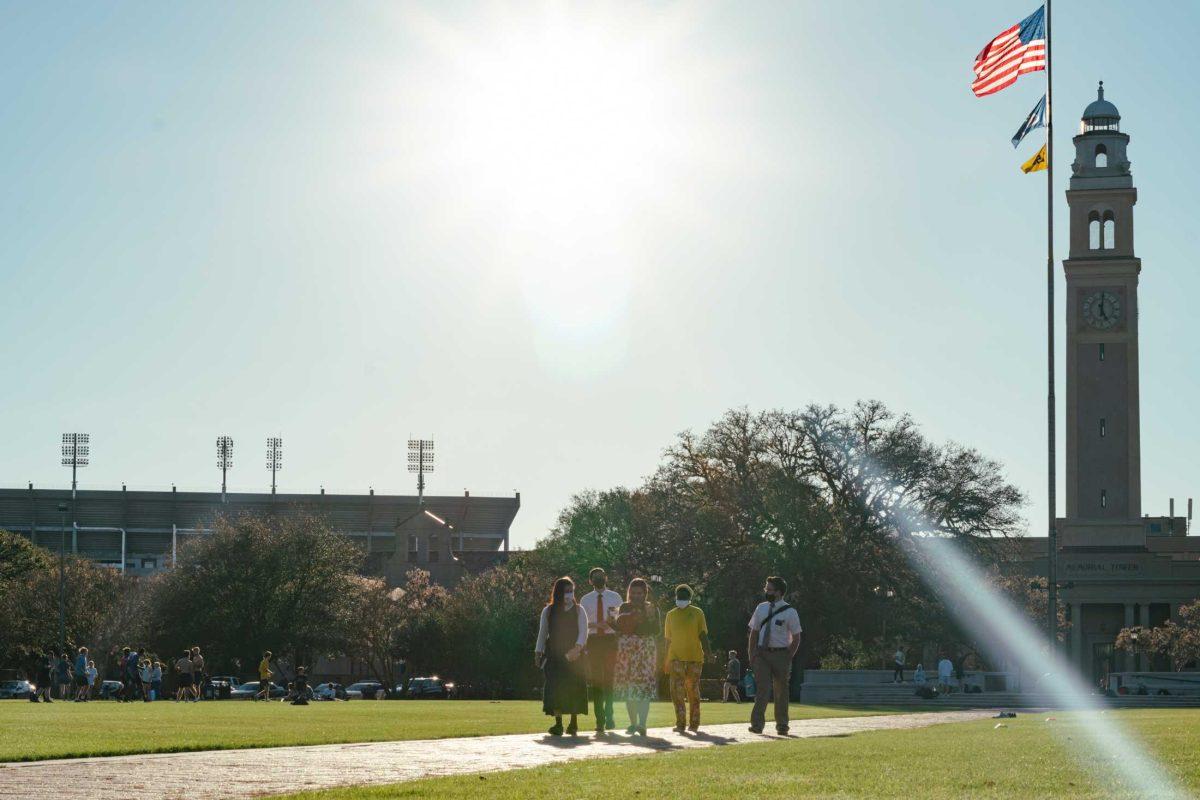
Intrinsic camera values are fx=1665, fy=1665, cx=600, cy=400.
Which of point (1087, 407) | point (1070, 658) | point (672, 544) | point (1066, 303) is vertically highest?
point (1066, 303)

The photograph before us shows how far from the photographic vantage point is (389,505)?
146 metres

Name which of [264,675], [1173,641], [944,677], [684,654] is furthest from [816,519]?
[684,654]

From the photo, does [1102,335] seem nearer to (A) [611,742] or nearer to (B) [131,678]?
(B) [131,678]

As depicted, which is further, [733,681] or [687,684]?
[733,681]

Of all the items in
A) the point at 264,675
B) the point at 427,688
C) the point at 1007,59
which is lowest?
the point at 427,688

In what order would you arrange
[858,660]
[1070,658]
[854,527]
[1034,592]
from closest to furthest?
[854,527] → [1034,592] → [858,660] → [1070,658]

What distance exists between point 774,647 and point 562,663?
2769mm

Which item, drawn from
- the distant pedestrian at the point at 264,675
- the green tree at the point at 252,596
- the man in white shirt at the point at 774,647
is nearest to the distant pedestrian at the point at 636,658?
the man in white shirt at the point at 774,647

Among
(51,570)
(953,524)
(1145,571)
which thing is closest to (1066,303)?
(1145,571)

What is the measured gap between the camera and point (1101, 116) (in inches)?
3937

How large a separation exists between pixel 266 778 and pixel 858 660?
2852 inches

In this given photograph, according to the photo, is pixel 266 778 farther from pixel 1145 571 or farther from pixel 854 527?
pixel 1145 571

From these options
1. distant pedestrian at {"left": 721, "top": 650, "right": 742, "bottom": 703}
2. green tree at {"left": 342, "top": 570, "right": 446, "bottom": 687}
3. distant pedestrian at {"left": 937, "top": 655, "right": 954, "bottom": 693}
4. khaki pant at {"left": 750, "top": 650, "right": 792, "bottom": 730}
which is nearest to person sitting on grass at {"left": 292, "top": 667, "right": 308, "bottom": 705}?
distant pedestrian at {"left": 721, "top": 650, "right": 742, "bottom": 703}

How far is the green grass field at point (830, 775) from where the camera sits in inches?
411
